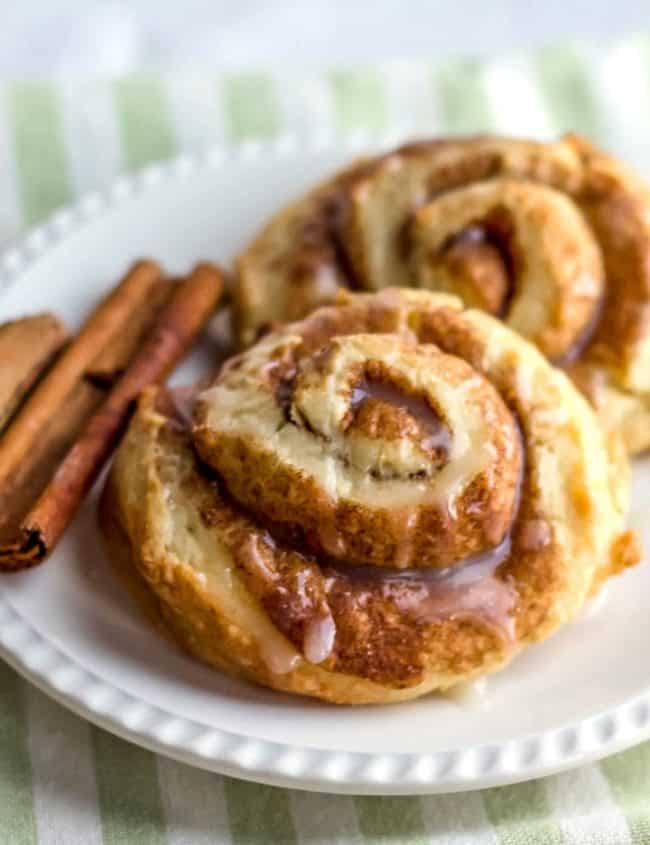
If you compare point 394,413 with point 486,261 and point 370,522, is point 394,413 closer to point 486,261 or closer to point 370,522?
point 370,522

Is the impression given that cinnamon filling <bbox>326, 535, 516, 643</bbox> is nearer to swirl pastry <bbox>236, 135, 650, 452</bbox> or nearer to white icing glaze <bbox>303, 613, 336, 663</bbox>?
white icing glaze <bbox>303, 613, 336, 663</bbox>

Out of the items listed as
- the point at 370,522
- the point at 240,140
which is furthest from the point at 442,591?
the point at 240,140

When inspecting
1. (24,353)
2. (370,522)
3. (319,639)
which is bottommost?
(319,639)

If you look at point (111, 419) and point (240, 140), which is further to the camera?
point (240, 140)

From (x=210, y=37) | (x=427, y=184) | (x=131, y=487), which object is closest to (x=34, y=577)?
(x=131, y=487)

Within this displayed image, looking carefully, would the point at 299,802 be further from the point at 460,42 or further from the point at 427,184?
the point at 460,42

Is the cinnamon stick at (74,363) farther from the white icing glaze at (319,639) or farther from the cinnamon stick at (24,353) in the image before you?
the white icing glaze at (319,639)

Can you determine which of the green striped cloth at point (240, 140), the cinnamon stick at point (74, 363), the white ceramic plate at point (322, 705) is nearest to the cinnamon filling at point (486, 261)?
the white ceramic plate at point (322, 705)

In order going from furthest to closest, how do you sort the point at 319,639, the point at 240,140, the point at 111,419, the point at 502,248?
the point at 240,140 < the point at 502,248 < the point at 111,419 < the point at 319,639
